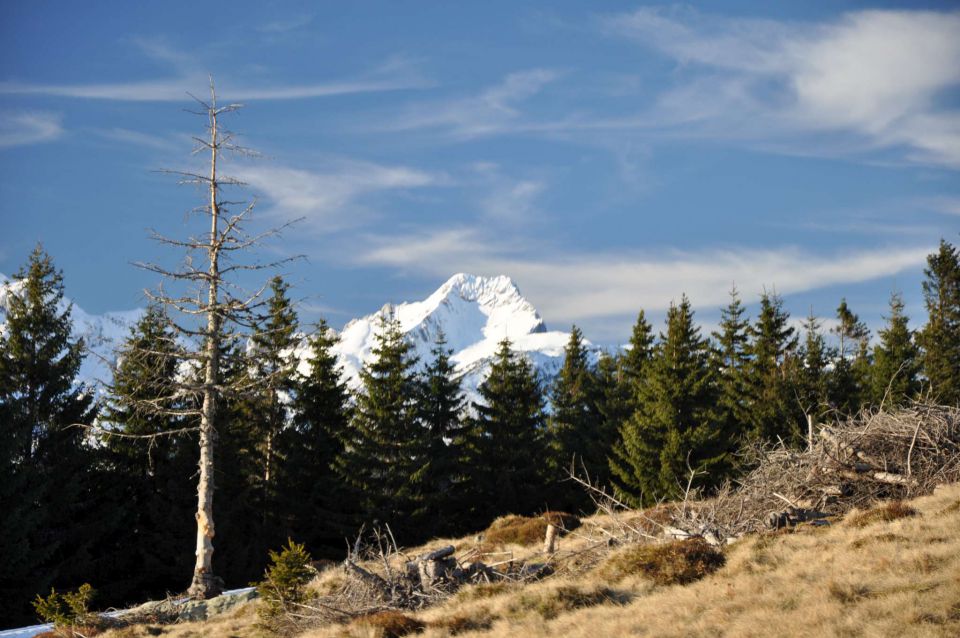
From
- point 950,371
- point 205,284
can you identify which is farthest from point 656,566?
point 950,371

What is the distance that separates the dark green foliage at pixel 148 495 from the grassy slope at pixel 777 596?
18329 millimetres

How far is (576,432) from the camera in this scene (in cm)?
4419

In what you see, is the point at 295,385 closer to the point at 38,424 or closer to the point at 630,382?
the point at 38,424

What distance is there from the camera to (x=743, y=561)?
1178cm

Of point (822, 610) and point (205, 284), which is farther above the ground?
point (205, 284)

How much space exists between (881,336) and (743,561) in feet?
150

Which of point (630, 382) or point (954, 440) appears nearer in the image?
point (954, 440)

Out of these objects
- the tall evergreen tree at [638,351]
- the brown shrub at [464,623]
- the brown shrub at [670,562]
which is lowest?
the brown shrub at [464,623]

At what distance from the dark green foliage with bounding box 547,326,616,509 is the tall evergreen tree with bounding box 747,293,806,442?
347 inches

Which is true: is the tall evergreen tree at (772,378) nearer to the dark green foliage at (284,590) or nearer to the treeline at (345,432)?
the treeline at (345,432)

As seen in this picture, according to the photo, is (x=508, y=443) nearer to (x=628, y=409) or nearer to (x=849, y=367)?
(x=628, y=409)

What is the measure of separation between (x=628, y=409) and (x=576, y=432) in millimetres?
3622

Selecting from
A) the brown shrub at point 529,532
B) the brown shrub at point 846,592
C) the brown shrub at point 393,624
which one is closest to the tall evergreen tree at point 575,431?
the brown shrub at point 529,532

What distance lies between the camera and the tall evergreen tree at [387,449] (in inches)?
1342
